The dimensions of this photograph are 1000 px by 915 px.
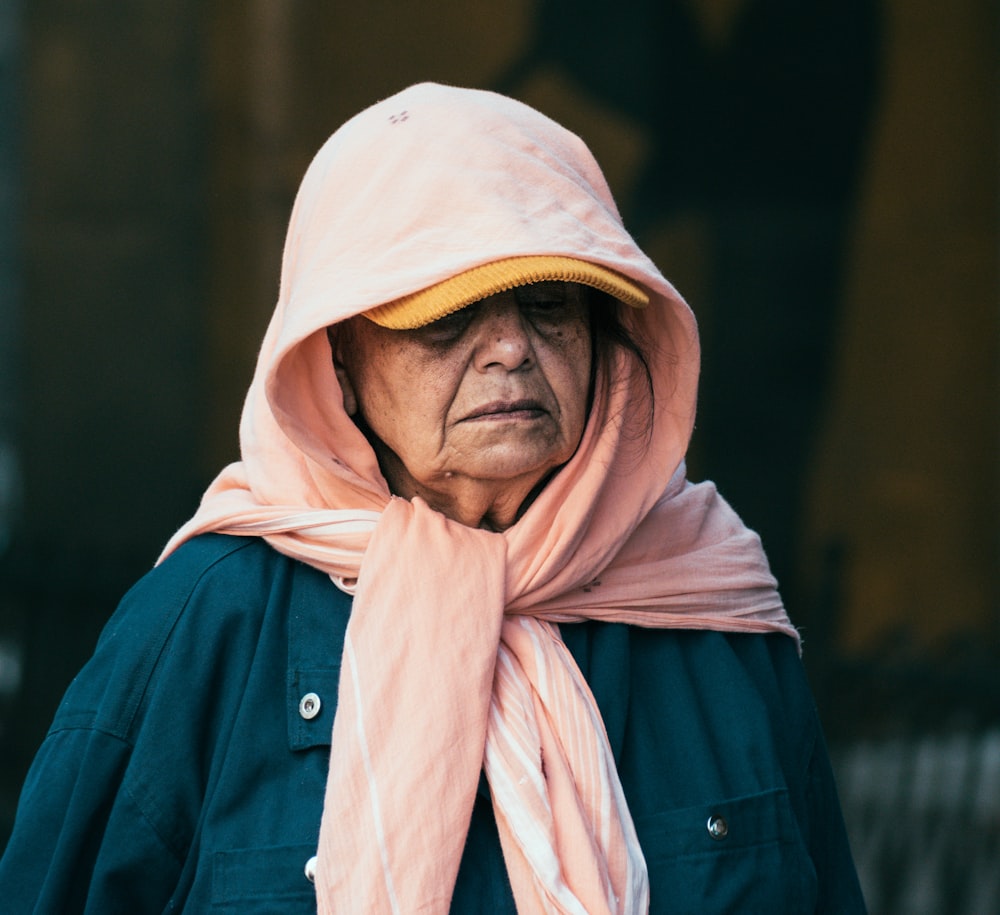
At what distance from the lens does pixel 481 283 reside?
2.02 meters

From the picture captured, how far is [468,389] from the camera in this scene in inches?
83.5

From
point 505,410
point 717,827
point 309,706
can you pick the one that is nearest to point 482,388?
point 505,410

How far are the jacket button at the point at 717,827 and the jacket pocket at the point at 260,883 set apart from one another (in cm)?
54

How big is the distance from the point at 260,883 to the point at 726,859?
0.63 m

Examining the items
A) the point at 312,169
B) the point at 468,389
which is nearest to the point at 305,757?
the point at 468,389

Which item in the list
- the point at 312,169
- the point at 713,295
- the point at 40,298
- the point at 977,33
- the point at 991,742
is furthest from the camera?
the point at 40,298

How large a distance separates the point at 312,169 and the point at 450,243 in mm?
345

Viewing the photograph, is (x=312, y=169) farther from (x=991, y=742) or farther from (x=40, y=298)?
(x=40, y=298)

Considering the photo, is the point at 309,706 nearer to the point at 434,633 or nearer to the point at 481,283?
the point at 434,633

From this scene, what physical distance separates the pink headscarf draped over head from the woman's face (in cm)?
5

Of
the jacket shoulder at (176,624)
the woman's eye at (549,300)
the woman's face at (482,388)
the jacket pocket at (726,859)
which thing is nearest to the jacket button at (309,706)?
the jacket shoulder at (176,624)

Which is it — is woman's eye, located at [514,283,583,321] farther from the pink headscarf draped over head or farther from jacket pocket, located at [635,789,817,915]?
jacket pocket, located at [635,789,817,915]

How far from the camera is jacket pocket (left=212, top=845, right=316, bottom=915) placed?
1.98m

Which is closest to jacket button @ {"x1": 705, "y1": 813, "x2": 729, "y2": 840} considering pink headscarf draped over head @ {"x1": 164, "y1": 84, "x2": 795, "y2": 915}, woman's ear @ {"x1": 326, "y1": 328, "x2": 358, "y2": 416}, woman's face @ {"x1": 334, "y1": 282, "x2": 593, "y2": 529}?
pink headscarf draped over head @ {"x1": 164, "y1": 84, "x2": 795, "y2": 915}
